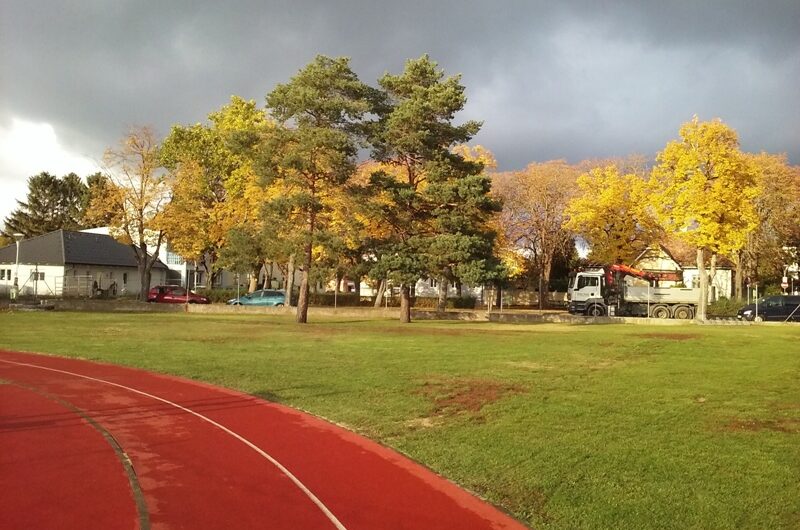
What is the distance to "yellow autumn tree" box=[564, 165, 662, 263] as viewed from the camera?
48.2 m

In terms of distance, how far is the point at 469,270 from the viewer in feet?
119

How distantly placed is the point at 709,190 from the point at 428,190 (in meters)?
17.6

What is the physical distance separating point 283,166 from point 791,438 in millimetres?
26643

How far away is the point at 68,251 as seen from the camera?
6062 centimetres

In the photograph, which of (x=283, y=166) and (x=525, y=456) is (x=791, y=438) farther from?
(x=283, y=166)

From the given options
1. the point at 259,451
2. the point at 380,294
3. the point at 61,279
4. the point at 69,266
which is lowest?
the point at 259,451

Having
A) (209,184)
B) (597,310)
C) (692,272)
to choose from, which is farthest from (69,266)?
(692,272)

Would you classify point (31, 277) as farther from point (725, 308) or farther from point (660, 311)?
point (725, 308)

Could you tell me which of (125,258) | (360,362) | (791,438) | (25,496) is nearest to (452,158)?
(360,362)

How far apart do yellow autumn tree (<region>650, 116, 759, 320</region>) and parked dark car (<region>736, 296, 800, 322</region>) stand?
194 inches

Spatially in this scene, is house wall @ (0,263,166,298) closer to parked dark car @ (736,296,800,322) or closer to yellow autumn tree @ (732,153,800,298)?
parked dark car @ (736,296,800,322)

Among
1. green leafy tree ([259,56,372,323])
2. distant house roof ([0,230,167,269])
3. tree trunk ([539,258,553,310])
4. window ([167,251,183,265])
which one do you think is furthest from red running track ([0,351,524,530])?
window ([167,251,183,265])

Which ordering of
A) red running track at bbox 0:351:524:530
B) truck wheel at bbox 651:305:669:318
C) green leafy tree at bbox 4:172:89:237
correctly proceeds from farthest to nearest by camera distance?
green leafy tree at bbox 4:172:89:237 → truck wheel at bbox 651:305:669:318 → red running track at bbox 0:351:524:530

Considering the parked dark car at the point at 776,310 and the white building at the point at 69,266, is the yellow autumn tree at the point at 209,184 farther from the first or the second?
the parked dark car at the point at 776,310
